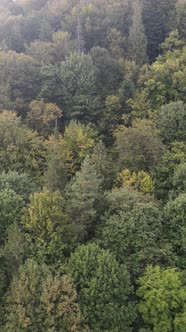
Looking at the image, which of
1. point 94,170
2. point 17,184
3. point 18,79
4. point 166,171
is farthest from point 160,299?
point 18,79

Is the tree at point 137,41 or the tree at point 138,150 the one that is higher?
the tree at point 137,41

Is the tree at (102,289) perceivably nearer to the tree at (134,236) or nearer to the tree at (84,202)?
the tree at (134,236)

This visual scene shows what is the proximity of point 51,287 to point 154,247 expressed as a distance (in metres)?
10.1

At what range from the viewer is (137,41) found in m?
67.4

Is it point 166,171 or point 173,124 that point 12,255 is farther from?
point 173,124

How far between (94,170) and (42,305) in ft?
45.1

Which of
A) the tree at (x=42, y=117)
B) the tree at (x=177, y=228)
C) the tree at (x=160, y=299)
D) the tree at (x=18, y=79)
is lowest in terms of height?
the tree at (x=160, y=299)

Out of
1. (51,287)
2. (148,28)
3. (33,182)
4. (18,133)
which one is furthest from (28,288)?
(148,28)

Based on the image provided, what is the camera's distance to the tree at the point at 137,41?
66.8 meters

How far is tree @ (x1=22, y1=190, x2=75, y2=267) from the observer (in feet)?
100

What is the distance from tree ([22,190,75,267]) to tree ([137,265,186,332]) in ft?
23.9

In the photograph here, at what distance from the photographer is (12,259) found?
30547 mm

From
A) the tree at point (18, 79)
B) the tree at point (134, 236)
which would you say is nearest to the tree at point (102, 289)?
the tree at point (134, 236)

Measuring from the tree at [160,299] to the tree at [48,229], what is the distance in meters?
7.29
